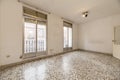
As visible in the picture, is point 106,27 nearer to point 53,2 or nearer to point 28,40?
point 53,2

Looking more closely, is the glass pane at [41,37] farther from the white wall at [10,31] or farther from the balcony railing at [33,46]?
the white wall at [10,31]

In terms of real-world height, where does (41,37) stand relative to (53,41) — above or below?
above

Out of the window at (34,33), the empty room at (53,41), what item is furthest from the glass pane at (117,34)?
the window at (34,33)

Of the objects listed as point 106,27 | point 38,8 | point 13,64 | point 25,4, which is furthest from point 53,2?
point 106,27

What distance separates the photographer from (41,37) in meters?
4.70

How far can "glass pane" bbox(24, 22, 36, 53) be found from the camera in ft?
13.3

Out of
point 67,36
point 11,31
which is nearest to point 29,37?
point 11,31

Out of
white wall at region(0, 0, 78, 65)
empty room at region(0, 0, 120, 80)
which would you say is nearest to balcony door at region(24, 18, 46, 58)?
empty room at region(0, 0, 120, 80)

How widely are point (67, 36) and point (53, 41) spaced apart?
1821mm

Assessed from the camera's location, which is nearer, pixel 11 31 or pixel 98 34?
pixel 11 31

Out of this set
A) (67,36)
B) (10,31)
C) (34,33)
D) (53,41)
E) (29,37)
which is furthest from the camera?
(67,36)

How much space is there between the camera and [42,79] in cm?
228

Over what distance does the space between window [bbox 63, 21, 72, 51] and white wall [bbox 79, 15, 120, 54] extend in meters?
1.21

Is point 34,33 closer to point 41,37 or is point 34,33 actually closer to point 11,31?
point 41,37
